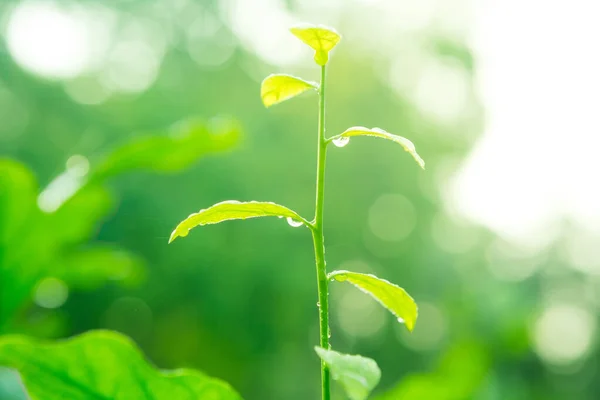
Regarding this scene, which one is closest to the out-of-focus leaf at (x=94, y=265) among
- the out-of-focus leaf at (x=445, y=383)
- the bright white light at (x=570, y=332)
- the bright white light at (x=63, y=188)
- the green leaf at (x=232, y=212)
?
the bright white light at (x=63, y=188)

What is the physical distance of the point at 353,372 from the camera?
44 cm

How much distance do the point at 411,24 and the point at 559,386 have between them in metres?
10.9

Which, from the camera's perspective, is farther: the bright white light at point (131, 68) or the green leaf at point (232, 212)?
the bright white light at point (131, 68)

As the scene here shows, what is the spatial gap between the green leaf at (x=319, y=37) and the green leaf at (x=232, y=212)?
144 mm

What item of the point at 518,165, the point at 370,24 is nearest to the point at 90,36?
the point at 370,24

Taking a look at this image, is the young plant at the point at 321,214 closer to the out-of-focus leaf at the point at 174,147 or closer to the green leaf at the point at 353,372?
the green leaf at the point at 353,372

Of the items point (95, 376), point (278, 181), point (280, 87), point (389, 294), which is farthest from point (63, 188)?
point (278, 181)

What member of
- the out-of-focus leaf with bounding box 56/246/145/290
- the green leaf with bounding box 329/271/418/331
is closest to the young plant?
the green leaf with bounding box 329/271/418/331

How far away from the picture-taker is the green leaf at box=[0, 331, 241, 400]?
0.65 metres

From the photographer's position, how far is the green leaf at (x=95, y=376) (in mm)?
650

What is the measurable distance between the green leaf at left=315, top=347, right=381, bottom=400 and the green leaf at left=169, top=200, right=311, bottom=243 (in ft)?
0.48

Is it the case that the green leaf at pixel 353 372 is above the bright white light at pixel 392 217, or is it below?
above

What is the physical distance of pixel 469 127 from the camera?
1321 cm

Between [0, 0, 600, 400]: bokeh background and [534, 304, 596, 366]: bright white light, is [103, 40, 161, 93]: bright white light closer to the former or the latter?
[0, 0, 600, 400]: bokeh background
